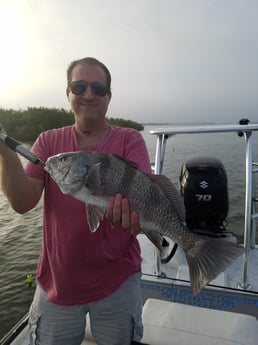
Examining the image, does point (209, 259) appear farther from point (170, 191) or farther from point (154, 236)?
point (170, 191)

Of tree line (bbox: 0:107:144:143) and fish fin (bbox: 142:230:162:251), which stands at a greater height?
tree line (bbox: 0:107:144:143)

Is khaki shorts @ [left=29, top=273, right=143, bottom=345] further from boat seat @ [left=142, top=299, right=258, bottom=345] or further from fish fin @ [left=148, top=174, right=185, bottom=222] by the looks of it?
fish fin @ [left=148, top=174, right=185, bottom=222]

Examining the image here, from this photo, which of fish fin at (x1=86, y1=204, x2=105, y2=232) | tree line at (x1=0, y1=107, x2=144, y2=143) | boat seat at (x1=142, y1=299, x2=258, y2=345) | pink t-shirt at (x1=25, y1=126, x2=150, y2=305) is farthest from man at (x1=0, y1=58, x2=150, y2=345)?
tree line at (x1=0, y1=107, x2=144, y2=143)

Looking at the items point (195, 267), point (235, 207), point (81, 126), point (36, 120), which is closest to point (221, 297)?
point (195, 267)

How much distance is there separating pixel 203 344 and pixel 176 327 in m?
0.29

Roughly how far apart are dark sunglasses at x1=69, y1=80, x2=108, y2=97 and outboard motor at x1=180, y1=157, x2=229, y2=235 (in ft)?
9.22

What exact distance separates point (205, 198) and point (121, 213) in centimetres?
295

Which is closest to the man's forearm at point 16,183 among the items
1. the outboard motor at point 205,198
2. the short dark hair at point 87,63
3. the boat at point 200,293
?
the short dark hair at point 87,63

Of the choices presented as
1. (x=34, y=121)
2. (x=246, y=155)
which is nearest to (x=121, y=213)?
(x=246, y=155)

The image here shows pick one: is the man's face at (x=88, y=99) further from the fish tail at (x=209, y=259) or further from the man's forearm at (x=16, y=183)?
the fish tail at (x=209, y=259)

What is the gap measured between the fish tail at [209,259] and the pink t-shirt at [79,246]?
50 cm

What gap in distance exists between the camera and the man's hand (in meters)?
2.25

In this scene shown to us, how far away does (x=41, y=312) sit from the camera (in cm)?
254

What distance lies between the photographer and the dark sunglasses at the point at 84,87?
261cm
